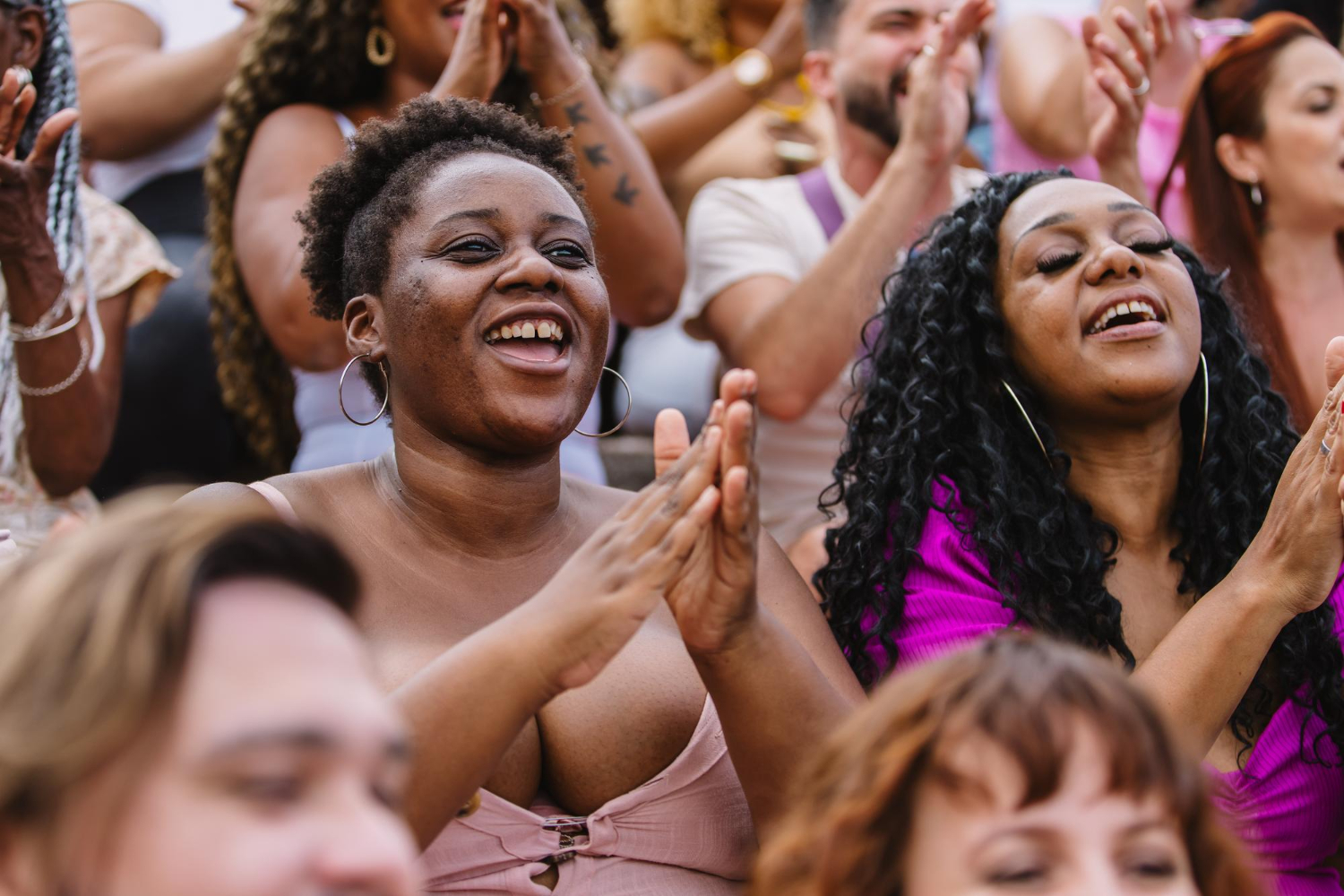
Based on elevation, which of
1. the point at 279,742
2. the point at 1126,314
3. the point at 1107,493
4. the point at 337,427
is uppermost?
the point at 279,742

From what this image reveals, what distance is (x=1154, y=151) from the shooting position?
15.4ft

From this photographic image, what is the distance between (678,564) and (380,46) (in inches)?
87.0

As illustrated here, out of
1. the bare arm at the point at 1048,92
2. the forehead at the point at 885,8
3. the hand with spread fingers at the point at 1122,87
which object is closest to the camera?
the hand with spread fingers at the point at 1122,87

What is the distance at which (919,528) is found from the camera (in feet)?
9.62

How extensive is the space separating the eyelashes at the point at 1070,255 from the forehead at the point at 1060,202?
84 millimetres

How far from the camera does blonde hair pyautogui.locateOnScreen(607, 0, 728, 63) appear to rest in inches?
202

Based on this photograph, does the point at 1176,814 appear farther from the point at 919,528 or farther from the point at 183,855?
the point at 919,528

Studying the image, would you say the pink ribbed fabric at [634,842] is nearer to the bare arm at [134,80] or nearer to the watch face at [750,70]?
the bare arm at [134,80]

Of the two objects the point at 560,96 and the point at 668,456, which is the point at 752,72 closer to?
the point at 560,96

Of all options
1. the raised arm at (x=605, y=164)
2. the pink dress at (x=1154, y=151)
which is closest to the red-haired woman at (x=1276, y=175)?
the pink dress at (x=1154, y=151)

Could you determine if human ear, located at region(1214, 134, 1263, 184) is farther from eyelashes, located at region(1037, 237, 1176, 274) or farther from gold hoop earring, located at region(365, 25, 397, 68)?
gold hoop earring, located at region(365, 25, 397, 68)

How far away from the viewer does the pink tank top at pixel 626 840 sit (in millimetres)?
2281

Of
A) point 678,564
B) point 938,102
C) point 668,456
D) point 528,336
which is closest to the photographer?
point 678,564

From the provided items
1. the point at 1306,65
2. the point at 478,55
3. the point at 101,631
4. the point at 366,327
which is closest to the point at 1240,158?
the point at 1306,65
